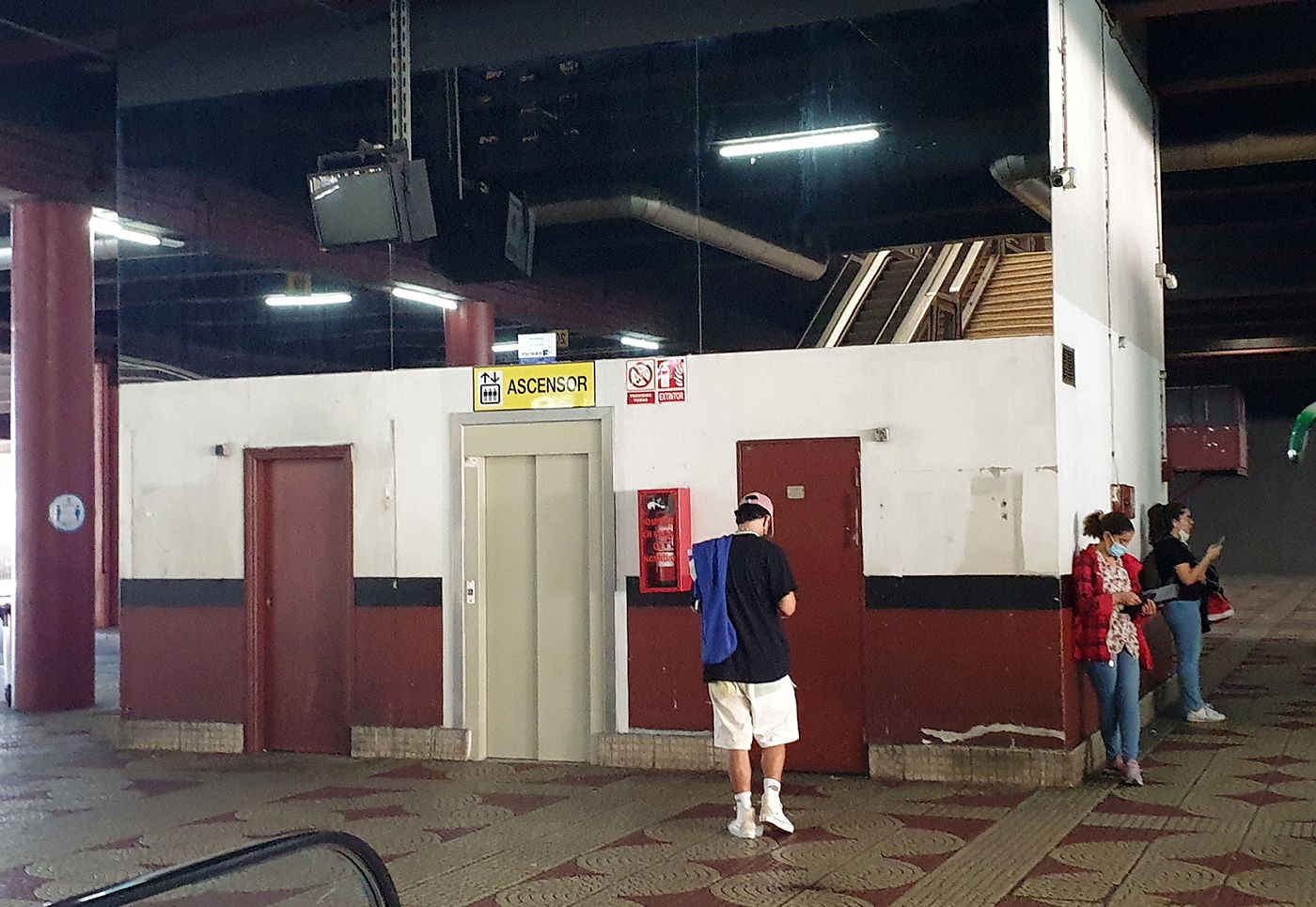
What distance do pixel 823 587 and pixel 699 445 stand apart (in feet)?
3.91

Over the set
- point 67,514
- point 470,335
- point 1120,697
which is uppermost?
point 470,335

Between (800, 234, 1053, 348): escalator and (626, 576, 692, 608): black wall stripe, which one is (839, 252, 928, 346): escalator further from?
(626, 576, 692, 608): black wall stripe

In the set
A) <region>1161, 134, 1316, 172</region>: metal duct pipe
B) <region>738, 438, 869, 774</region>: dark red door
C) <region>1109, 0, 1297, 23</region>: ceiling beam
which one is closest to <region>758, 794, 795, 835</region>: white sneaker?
<region>738, 438, 869, 774</region>: dark red door

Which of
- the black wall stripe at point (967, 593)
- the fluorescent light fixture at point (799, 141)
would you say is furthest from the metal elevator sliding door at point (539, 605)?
the fluorescent light fixture at point (799, 141)

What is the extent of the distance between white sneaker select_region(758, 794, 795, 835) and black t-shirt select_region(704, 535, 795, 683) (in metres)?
0.61

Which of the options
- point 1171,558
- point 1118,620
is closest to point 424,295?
point 1118,620

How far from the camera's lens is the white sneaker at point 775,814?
7551mm

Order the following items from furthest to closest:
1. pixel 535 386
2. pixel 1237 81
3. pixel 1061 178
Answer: pixel 1237 81 → pixel 535 386 → pixel 1061 178

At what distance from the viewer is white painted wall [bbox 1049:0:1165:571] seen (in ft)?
29.5

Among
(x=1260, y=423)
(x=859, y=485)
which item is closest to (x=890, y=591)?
(x=859, y=485)

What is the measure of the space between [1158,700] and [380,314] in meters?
6.50

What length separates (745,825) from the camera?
751 centimetres

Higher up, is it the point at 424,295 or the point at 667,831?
the point at 424,295

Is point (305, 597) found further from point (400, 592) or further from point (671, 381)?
point (671, 381)
